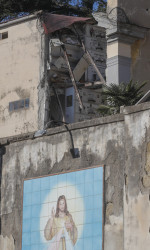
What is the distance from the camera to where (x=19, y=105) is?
30.2 metres

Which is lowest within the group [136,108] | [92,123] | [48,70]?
[136,108]

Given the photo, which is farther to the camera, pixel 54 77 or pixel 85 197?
pixel 54 77

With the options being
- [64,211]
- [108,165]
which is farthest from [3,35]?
[108,165]

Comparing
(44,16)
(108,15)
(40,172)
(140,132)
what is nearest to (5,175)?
(40,172)

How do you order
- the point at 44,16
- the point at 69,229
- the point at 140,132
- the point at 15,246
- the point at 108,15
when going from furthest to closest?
the point at 44,16 < the point at 108,15 < the point at 15,246 < the point at 69,229 < the point at 140,132

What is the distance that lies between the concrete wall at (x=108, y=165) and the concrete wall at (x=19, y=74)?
7.43 meters

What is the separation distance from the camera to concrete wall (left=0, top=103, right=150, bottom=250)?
17891 mm

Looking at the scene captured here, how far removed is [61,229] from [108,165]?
217 cm

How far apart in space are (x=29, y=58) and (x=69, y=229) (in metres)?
11.8

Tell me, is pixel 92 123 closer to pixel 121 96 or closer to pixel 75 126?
pixel 75 126

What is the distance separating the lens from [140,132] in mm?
Answer: 18312

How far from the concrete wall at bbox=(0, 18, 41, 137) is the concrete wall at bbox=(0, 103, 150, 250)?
24.4 ft

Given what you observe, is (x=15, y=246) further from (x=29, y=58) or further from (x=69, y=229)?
(x=29, y=58)

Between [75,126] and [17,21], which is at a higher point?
[17,21]
